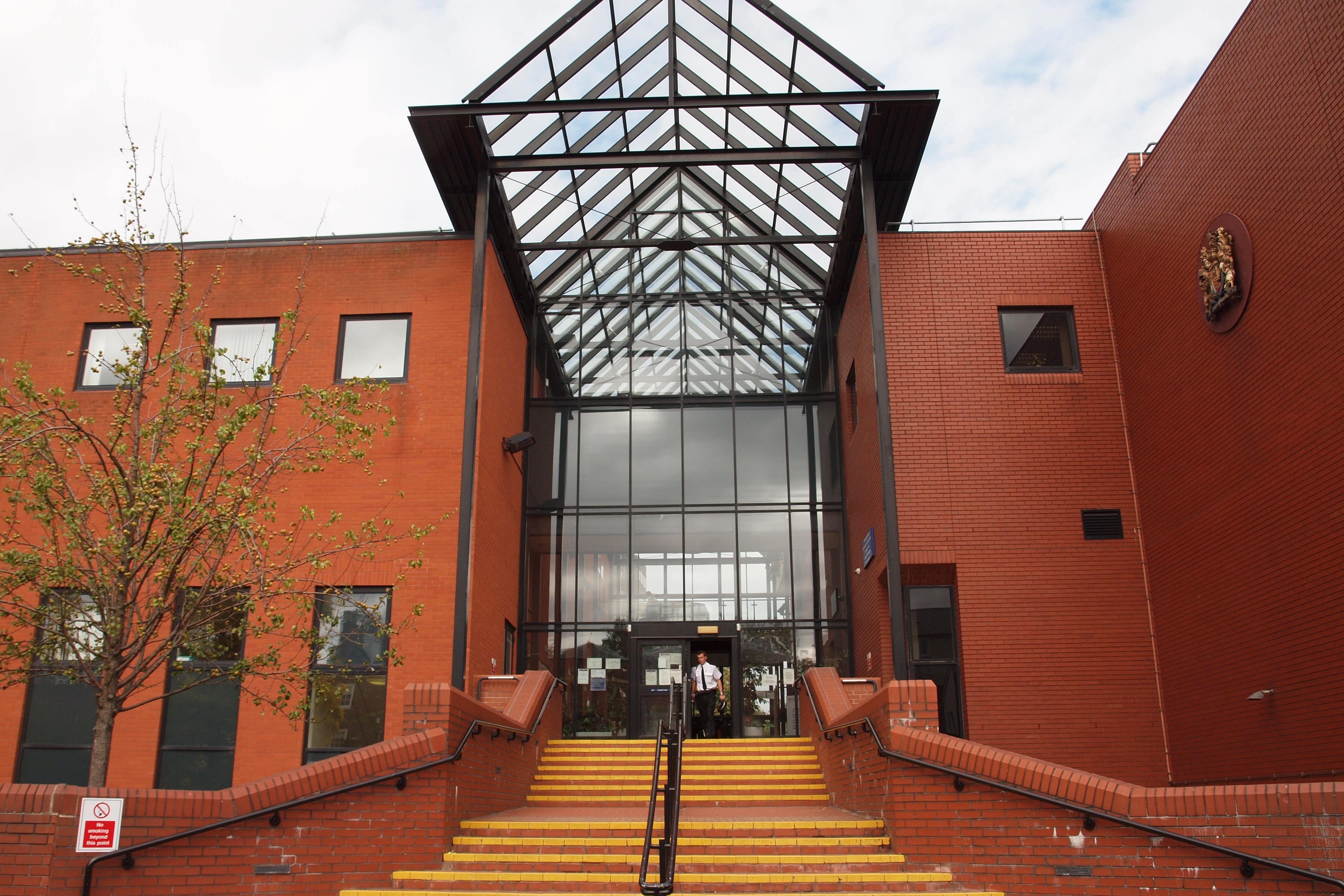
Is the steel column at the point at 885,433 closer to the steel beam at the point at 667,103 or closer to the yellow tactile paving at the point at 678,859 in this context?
the steel beam at the point at 667,103

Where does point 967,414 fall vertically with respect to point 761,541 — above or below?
above

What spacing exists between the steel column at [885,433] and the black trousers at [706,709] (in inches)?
117

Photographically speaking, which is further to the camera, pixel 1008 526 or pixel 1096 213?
pixel 1096 213

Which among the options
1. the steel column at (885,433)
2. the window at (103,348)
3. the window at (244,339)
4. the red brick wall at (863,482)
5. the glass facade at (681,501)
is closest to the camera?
the steel column at (885,433)

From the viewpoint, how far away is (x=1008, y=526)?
46.4 feet

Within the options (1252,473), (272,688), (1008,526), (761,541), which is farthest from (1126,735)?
(272,688)

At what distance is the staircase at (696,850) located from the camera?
→ 732 cm

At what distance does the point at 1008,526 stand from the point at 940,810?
7.07m

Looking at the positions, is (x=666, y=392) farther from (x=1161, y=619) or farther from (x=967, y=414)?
(x=1161, y=619)

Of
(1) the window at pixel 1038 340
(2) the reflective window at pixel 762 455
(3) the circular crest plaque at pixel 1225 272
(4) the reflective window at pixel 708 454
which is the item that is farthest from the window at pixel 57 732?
(3) the circular crest plaque at pixel 1225 272

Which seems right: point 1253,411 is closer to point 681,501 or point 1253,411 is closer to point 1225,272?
point 1225,272

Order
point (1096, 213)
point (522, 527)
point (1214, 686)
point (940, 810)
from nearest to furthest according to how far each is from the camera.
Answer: point (940, 810), point (1214, 686), point (1096, 213), point (522, 527)

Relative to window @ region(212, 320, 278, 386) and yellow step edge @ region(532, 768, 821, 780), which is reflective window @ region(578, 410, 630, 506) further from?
yellow step edge @ region(532, 768, 821, 780)

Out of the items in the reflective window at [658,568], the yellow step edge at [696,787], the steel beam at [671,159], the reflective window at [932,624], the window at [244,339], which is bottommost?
the yellow step edge at [696,787]
